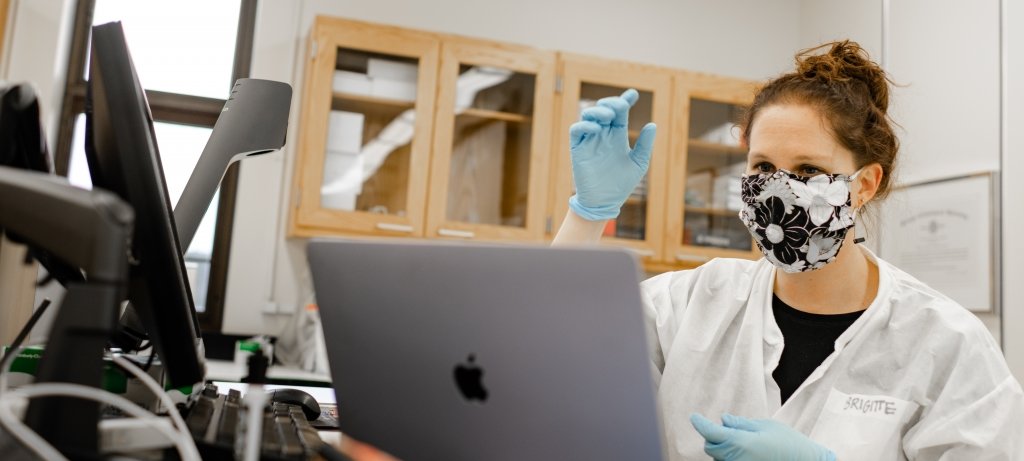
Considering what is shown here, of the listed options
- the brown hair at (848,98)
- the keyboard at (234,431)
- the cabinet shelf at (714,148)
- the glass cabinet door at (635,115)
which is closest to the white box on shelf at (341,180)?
the glass cabinet door at (635,115)

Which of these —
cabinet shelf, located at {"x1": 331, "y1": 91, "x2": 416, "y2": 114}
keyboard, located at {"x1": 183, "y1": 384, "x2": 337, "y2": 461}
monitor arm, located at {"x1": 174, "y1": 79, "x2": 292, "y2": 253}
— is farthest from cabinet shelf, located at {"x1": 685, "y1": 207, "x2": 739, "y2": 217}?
keyboard, located at {"x1": 183, "y1": 384, "x2": 337, "y2": 461}

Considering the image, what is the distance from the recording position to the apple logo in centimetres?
66

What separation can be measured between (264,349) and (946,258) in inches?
94.6

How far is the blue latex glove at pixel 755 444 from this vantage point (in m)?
0.96

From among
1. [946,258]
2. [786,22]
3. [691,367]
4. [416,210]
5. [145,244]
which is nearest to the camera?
[145,244]

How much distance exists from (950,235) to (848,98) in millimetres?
1605

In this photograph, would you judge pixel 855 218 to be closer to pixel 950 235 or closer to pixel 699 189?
pixel 950 235

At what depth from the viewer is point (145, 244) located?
2.16 feet

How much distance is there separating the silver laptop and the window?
253cm

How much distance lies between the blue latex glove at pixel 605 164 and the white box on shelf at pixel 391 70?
72.1 inches

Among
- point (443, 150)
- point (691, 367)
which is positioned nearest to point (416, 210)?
point (443, 150)

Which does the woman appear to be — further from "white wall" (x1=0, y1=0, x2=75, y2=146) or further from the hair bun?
"white wall" (x1=0, y1=0, x2=75, y2=146)

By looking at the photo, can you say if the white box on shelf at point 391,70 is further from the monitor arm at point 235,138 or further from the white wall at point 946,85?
the monitor arm at point 235,138

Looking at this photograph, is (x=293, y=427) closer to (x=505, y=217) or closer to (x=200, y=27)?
(x=505, y=217)
